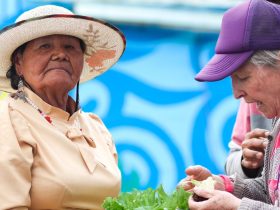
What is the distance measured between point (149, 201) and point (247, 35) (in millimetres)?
825

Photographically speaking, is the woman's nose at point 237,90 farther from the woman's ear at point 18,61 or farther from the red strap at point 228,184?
the woman's ear at point 18,61

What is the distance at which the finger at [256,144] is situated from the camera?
406cm

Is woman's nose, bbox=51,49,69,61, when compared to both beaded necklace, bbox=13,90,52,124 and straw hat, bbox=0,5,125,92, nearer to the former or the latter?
straw hat, bbox=0,5,125,92

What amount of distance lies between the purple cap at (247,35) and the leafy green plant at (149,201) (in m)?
0.53

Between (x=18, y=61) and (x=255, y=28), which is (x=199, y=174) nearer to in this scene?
(x=255, y=28)

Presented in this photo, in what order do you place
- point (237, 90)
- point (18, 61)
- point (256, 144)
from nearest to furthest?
point (237, 90) < point (256, 144) < point (18, 61)

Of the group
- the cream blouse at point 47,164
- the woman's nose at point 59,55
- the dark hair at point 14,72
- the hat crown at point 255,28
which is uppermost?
the hat crown at point 255,28

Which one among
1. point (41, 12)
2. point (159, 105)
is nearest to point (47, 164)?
point (41, 12)

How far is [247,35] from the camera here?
11.6ft

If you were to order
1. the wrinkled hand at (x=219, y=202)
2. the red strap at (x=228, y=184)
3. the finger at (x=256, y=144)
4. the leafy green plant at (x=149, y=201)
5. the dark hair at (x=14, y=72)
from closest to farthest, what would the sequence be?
the wrinkled hand at (x=219, y=202), the leafy green plant at (x=149, y=201), the red strap at (x=228, y=184), the finger at (x=256, y=144), the dark hair at (x=14, y=72)

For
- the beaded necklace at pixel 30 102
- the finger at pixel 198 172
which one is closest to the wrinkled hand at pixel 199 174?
the finger at pixel 198 172

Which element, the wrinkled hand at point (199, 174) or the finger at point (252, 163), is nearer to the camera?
the wrinkled hand at point (199, 174)

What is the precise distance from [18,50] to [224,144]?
403 cm

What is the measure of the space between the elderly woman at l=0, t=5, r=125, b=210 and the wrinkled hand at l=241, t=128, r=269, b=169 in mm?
667
